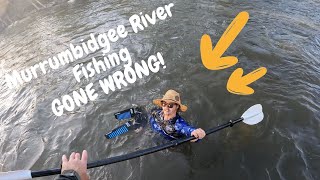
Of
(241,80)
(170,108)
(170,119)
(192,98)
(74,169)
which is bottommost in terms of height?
(241,80)

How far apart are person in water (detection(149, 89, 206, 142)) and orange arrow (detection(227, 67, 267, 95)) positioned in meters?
2.19

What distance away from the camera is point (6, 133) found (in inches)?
272

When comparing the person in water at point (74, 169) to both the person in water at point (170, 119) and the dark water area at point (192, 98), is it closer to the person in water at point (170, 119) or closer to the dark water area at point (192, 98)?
the person in water at point (170, 119)

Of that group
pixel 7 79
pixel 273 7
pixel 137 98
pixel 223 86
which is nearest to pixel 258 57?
pixel 223 86

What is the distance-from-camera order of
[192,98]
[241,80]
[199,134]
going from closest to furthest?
[199,134], [192,98], [241,80]

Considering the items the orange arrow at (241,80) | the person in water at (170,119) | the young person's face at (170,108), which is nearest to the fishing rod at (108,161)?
the person in water at (170,119)

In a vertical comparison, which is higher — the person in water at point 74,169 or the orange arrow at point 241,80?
the person in water at point 74,169

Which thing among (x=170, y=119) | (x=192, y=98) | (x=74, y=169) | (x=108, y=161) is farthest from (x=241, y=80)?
(x=74, y=169)

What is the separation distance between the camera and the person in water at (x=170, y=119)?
5.30 m

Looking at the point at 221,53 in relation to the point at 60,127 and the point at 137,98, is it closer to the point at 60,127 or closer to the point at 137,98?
the point at 137,98

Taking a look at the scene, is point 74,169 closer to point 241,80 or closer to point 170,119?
point 170,119

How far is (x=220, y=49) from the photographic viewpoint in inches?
350

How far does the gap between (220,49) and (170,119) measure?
13.2ft

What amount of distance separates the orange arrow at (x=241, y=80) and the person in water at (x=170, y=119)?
7.19 feet
